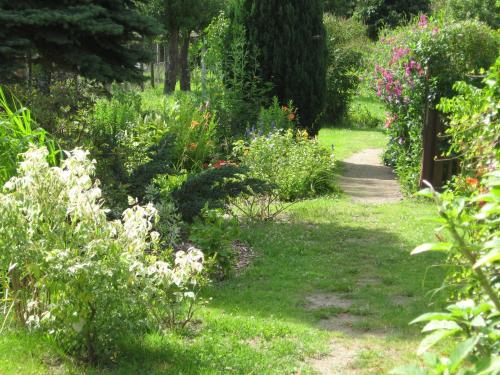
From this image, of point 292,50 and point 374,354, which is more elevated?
point 292,50

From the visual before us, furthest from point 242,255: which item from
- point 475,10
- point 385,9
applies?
point 385,9

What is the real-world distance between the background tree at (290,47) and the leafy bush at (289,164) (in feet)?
7.94

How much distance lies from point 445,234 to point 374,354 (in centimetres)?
372

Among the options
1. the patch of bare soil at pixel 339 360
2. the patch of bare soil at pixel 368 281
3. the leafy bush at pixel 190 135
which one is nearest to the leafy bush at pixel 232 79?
the leafy bush at pixel 190 135

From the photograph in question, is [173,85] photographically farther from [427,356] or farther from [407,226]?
[427,356]

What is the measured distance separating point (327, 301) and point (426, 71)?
579 centimetres

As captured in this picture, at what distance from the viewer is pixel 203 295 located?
5863mm

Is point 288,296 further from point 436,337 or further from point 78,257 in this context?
point 436,337

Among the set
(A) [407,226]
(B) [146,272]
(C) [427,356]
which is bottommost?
(A) [407,226]

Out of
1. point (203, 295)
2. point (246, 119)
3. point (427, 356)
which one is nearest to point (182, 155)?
point (246, 119)

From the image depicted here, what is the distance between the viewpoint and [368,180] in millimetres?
12211

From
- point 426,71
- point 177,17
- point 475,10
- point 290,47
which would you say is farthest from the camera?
point 475,10

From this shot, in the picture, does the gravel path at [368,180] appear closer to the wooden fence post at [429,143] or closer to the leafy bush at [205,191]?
the wooden fence post at [429,143]

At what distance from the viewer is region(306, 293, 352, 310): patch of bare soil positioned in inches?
222
